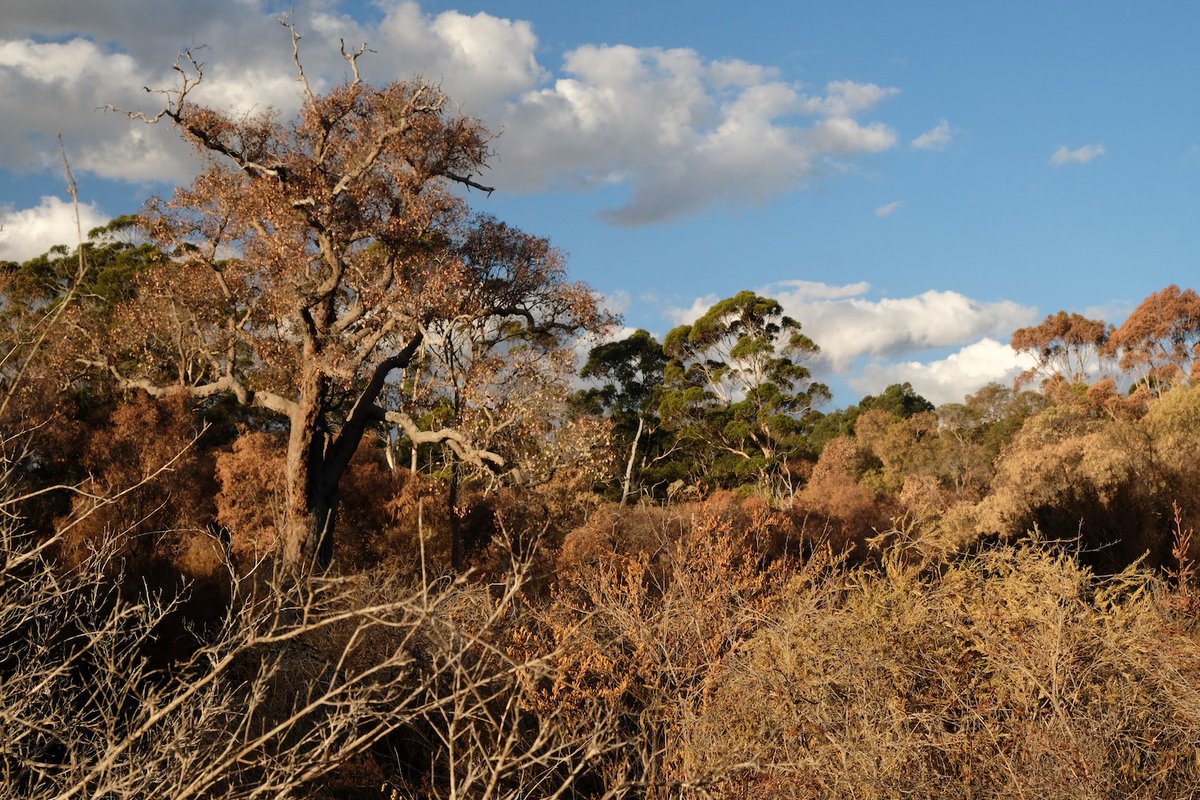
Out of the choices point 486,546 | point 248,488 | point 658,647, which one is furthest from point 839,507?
point 658,647

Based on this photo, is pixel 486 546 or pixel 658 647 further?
pixel 486 546

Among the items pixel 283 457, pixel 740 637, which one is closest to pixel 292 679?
pixel 740 637

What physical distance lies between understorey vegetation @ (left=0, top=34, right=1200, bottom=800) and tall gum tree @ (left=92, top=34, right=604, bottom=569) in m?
0.09

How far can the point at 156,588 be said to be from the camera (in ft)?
49.4

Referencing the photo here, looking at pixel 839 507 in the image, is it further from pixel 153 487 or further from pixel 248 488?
pixel 153 487

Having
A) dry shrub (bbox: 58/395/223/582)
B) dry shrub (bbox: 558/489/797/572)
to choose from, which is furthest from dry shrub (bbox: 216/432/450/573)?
dry shrub (bbox: 558/489/797/572)

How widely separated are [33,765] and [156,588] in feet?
37.6

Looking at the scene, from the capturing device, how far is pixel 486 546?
2123cm

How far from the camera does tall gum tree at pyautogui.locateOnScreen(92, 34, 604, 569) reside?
17.5m

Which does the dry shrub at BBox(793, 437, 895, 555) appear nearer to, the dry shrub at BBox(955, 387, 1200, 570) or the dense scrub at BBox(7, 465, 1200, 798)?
the dry shrub at BBox(955, 387, 1200, 570)

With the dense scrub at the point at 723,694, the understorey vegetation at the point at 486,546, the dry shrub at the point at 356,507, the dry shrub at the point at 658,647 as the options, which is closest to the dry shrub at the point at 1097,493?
the understorey vegetation at the point at 486,546

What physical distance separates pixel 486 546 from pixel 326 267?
650 centimetres

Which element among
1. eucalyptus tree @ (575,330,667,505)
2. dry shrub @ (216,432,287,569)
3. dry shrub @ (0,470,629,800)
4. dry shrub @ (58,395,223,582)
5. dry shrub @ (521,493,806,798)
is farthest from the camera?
eucalyptus tree @ (575,330,667,505)

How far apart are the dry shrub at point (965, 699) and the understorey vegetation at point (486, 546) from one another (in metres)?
0.04
